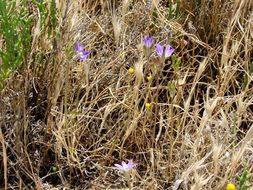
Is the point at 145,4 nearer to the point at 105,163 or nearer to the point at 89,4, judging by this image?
the point at 89,4

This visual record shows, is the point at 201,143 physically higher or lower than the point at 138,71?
lower

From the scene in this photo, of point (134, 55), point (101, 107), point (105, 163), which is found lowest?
point (105, 163)

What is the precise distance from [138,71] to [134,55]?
1.17 ft

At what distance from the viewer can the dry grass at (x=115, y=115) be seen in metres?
1.39

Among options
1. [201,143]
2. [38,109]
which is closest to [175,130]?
[201,143]

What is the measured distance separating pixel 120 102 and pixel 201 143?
0.80 feet

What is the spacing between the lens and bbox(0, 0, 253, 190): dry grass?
4.56 ft

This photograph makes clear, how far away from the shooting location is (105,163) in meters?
1.47

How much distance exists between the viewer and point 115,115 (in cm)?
156

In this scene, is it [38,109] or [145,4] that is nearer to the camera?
[38,109]

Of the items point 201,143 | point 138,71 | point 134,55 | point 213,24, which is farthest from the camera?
point 213,24

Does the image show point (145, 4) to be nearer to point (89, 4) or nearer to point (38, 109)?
point (89, 4)

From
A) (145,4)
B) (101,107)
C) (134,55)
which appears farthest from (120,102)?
(145,4)

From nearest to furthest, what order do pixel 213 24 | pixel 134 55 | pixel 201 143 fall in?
pixel 201 143 → pixel 134 55 → pixel 213 24
